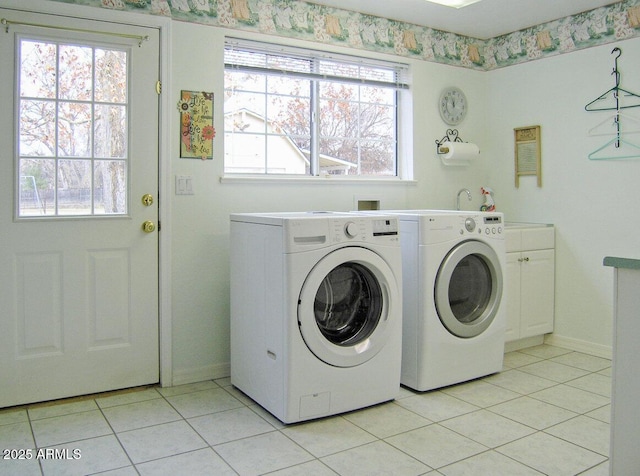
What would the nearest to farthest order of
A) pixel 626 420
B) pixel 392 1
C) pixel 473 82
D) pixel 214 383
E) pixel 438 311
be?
pixel 626 420
pixel 438 311
pixel 214 383
pixel 392 1
pixel 473 82

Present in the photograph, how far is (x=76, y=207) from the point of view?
2838mm

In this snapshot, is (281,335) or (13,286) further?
(13,286)

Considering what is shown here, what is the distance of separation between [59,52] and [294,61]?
1378 mm

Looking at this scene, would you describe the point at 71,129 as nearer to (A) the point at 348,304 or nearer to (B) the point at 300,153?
(B) the point at 300,153

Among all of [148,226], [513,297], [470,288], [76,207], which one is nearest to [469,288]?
[470,288]

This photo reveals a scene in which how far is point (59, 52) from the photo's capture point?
9.08ft

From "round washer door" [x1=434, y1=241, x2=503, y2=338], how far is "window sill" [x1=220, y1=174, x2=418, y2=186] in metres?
0.94

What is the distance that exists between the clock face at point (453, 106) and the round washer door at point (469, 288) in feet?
4.50

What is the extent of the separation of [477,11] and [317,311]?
2.30m

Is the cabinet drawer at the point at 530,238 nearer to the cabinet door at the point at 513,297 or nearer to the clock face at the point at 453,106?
the cabinet door at the point at 513,297

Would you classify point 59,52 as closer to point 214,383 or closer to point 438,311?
point 214,383

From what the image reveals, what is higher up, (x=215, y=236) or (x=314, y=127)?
(x=314, y=127)

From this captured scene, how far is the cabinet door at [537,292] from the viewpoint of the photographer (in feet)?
12.3

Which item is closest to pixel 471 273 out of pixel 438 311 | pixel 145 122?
pixel 438 311
